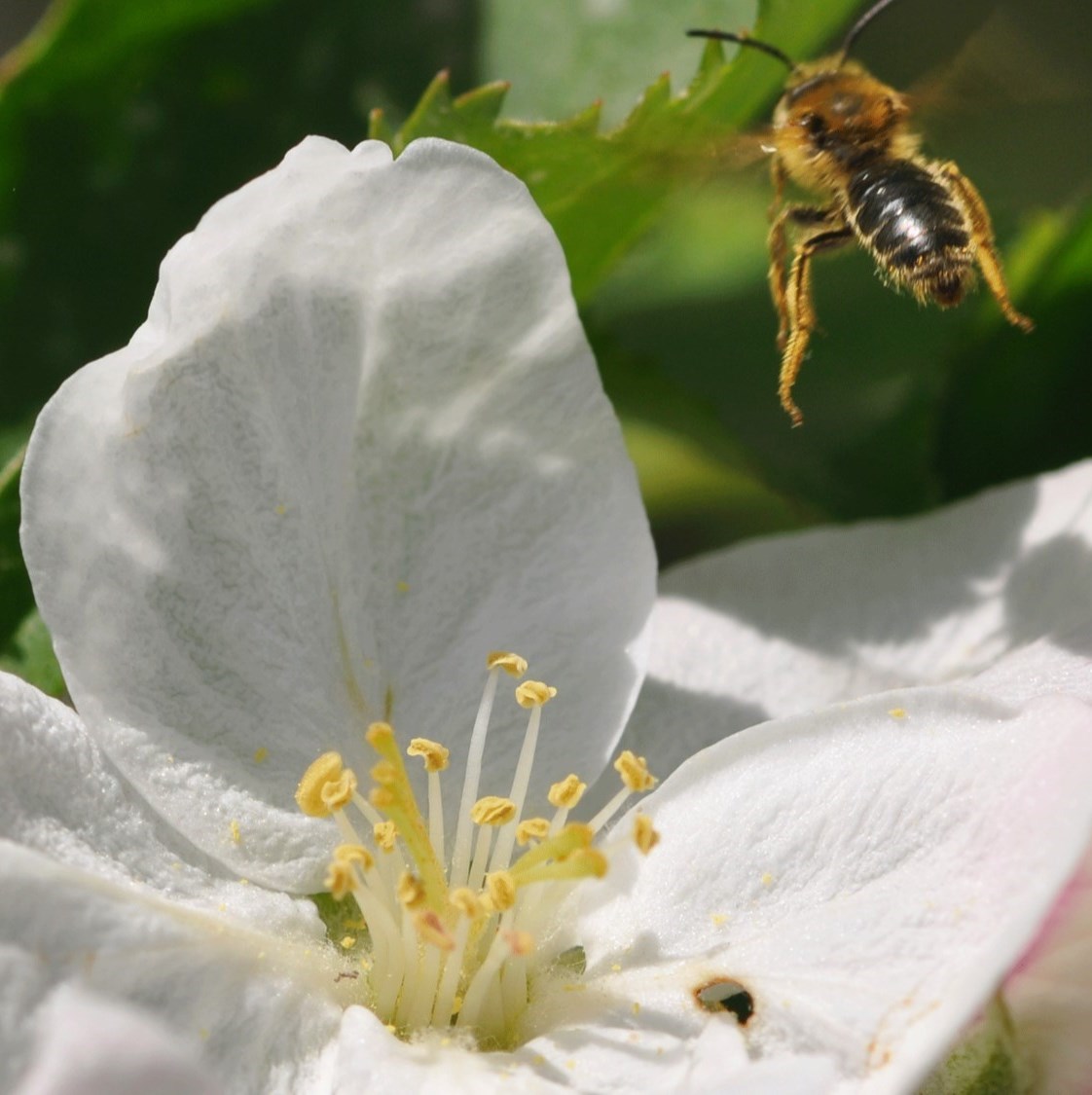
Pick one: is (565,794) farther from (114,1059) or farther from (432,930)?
(114,1059)

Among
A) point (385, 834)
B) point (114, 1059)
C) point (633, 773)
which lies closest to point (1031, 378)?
point (633, 773)

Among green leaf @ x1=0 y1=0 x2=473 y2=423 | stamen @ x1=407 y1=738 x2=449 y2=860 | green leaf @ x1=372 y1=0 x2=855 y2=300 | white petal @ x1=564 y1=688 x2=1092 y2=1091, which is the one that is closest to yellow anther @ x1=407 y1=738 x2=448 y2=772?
stamen @ x1=407 y1=738 x2=449 y2=860

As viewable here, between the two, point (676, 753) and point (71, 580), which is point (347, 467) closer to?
point (71, 580)

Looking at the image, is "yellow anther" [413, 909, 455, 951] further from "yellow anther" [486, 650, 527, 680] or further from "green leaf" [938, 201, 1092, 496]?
"green leaf" [938, 201, 1092, 496]

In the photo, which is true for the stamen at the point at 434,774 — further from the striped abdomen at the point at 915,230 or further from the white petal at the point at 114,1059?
the striped abdomen at the point at 915,230

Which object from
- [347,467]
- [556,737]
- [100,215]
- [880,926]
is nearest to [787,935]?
[880,926]

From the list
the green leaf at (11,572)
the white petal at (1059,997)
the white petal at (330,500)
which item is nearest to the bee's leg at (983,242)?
the white petal at (330,500)

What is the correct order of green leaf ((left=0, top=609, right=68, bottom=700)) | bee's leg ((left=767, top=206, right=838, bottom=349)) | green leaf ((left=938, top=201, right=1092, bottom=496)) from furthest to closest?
green leaf ((left=938, top=201, right=1092, bottom=496)), bee's leg ((left=767, top=206, right=838, bottom=349)), green leaf ((left=0, top=609, right=68, bottom=700))

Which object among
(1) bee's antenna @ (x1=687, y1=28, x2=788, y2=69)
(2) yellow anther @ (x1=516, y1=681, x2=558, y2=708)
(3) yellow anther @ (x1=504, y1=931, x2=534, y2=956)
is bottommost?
(3) yellow anther @ (x1=504, y1=931, x2=534, y2=956)
